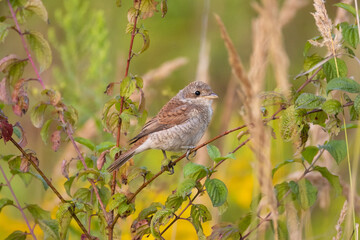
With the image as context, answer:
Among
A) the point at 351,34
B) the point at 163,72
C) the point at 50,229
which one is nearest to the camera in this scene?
Answer: the point at 351,34

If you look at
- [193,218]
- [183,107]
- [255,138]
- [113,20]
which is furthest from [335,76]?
[113,20]

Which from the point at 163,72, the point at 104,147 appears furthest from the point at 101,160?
the point at 163,72

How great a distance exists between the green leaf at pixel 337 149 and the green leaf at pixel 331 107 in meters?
0.26

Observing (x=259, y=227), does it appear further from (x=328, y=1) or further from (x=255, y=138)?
(x=328, y=1)

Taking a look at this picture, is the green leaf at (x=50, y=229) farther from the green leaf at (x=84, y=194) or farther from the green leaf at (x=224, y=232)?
the green leaf at (x=224, y=232)

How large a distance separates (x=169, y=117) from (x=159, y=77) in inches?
15.2

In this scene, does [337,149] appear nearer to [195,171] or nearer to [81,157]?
[195,171]

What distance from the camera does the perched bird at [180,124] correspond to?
11.1 feet

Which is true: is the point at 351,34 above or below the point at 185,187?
above

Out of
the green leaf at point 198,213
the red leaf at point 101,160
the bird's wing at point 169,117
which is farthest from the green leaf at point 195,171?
the bird's wing at point 169,117

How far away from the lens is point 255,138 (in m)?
1.91

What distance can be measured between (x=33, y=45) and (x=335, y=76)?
1.29 metres

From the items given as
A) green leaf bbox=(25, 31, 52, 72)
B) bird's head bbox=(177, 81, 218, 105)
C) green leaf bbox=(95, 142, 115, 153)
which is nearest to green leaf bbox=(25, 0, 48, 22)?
green leaf bbox=(25, 31, 52, 72)

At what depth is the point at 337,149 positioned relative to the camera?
2.36 metres
